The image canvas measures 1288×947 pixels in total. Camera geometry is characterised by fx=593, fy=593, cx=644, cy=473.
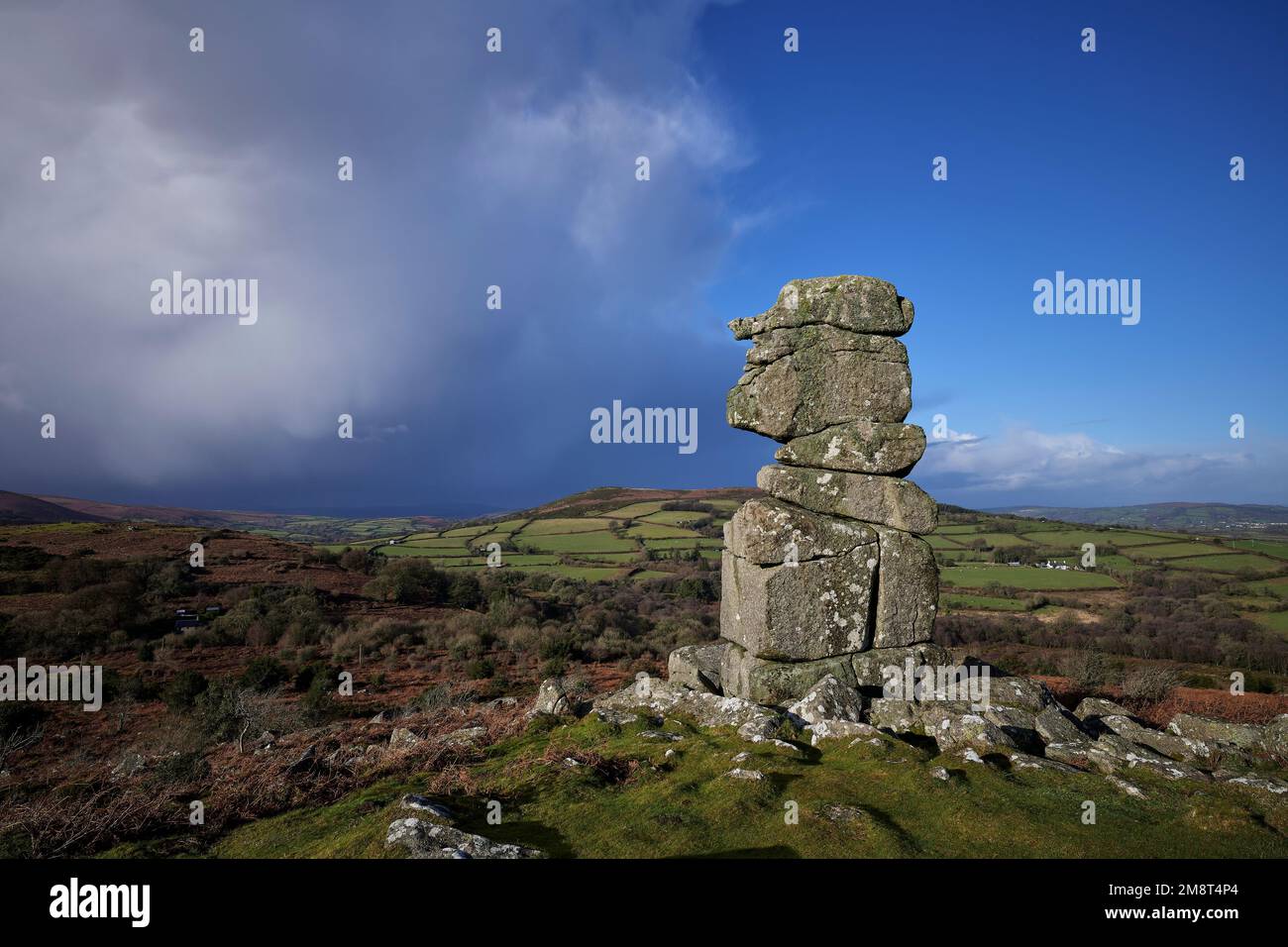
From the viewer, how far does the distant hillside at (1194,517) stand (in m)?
113

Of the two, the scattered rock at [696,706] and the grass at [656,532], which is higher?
the scattered rock at [696,706]

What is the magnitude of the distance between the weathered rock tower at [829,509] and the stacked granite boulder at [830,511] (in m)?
0.03

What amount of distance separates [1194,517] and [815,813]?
174980 millimetres

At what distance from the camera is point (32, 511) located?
7931 centimetres

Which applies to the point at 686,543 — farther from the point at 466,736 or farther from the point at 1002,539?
the point at 466,736

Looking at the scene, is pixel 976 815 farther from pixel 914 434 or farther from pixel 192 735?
pixel 192 735

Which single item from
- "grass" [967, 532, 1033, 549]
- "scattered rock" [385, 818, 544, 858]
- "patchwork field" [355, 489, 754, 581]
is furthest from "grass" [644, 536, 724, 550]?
"scattered rock" [385, 818, 544, 858]

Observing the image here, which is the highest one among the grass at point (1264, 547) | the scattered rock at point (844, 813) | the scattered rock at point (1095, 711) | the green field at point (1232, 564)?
the scattered rock at point (844, 813)

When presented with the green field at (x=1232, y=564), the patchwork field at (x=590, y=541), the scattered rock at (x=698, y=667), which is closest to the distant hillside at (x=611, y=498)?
the patchwork field at (x=590, y=541)

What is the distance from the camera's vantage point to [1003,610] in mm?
45906

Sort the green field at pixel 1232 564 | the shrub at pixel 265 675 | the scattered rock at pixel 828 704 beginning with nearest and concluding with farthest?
the scattered rock at pixel 828 704
the shrub at pixel 265 675
the green field at pixel 1232 564

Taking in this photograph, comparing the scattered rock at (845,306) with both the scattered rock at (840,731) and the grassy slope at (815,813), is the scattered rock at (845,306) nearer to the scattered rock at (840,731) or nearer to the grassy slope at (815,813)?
the scattered rock at (840,731)
